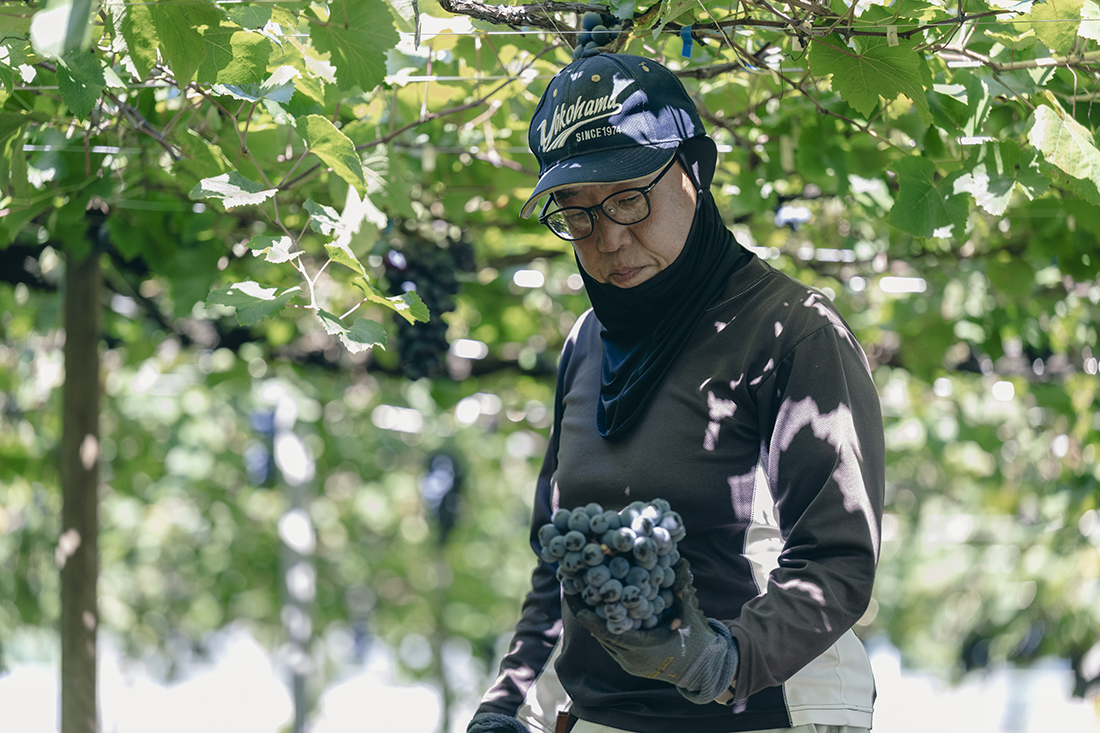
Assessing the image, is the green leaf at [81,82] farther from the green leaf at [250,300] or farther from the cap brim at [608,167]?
the cap brim at [608,167]

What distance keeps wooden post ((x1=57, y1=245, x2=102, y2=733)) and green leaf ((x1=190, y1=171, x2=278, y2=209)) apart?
1.92m

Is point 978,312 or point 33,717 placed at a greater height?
point 978,312

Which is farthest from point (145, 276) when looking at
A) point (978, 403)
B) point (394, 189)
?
point (978, 403)

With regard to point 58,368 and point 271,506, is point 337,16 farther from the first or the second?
point 271,506

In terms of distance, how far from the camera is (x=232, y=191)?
69.1 inches

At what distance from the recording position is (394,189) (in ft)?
7.75

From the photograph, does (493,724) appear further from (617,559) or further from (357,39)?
(357,39)

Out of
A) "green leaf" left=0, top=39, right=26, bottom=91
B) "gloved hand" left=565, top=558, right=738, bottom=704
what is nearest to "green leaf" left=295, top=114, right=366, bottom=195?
"green leaf" left=0, top=39, right=26, bottom=91

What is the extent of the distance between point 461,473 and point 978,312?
6248 mm

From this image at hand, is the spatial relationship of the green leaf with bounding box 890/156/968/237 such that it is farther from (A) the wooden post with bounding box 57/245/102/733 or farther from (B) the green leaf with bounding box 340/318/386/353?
(A) the wooden post with bounding box 57/245/102/733

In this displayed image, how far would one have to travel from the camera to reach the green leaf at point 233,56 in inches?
68.0

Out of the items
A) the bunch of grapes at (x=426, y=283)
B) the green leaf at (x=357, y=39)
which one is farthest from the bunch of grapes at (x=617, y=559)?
the bunch of grapes at (x=426, y=283)

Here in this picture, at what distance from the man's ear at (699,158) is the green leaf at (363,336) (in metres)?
0.56

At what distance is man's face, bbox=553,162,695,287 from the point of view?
150 cm
